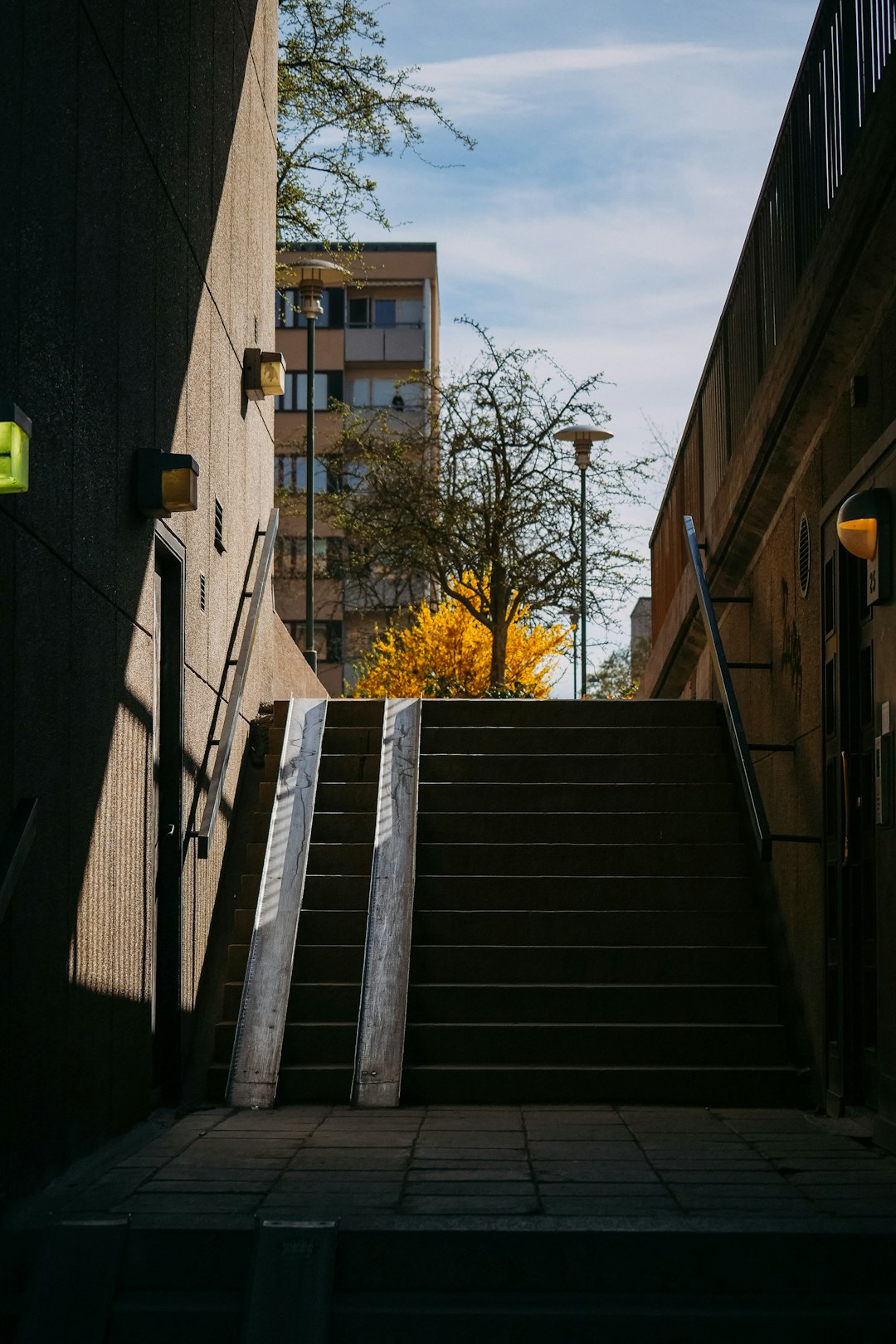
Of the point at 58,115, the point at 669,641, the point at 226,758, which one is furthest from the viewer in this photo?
the point at 669,641

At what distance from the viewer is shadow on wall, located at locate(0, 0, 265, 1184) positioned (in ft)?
15.6

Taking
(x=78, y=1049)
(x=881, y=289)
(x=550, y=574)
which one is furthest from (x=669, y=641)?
(x=550, y=574)

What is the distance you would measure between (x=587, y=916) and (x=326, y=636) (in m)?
32.7

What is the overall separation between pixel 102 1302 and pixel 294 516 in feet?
106

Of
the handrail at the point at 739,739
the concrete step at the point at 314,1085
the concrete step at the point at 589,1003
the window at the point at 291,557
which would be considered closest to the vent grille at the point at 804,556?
the handrail at the point at 739,739

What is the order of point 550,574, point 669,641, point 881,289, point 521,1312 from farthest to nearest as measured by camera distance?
point 550,574 → point 669,641 → point 881,289 → point 521,1312

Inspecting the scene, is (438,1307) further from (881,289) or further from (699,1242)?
(881,289)

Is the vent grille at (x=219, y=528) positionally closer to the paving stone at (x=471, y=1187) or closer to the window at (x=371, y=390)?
the paving stone at (x=471, y=1187)

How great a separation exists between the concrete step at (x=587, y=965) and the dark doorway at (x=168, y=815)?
2.91ft

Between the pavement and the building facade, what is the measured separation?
0.57 metres

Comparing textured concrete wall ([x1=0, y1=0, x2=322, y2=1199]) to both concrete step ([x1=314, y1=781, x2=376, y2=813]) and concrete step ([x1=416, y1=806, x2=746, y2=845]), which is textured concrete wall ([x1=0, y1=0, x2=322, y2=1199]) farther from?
concrete step ([x1=416, y1=806, x2=746, y2=845])

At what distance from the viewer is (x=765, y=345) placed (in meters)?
8.95

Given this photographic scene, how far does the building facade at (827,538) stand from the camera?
6055mm

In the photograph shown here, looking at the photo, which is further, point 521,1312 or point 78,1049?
point 78,1049
